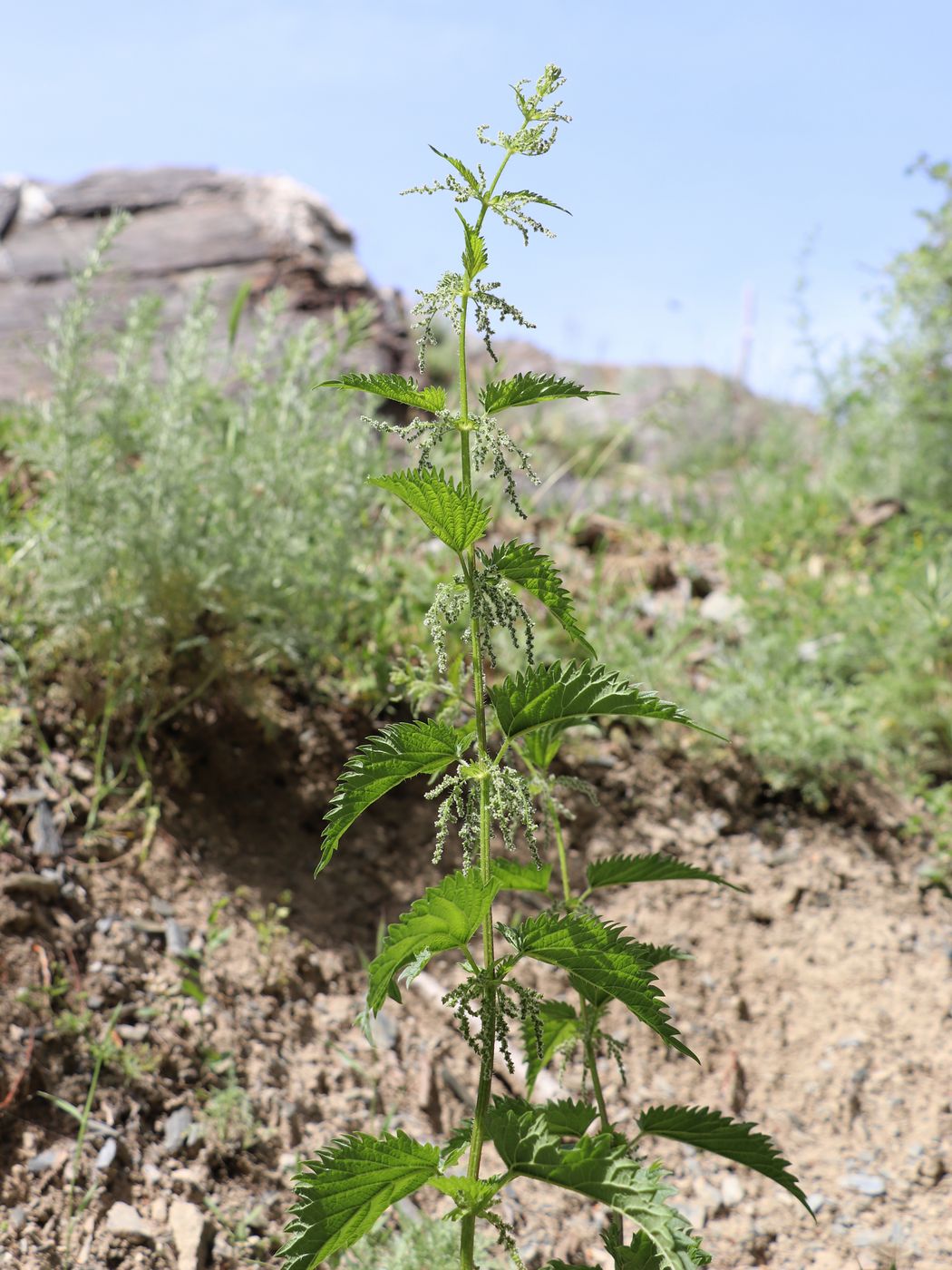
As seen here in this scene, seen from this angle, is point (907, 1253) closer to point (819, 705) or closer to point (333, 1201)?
point (333, 1201)

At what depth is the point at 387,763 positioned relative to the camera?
153cm

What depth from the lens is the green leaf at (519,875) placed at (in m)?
1.77

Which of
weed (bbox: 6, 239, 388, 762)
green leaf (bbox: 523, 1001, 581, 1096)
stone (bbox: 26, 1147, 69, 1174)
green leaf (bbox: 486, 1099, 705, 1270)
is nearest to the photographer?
green leaf (bbox: 486, 1099, 705, 1270)

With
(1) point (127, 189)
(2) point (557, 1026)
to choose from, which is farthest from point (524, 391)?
(1) point (127, 189)

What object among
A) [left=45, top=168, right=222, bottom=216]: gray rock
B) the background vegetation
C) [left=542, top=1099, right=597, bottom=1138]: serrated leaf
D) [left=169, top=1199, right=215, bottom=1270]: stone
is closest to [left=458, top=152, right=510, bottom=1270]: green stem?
[left=542, top=1099, right=597, bottom=1138]: serrated leaf

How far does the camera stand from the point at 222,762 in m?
3.64

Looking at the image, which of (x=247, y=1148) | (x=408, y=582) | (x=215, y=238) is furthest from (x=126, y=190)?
(x=247, y=1148)

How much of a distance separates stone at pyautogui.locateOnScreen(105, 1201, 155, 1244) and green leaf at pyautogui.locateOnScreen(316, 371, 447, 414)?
1.85 meters

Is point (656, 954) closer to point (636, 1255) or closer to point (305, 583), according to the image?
point (636, 1255)

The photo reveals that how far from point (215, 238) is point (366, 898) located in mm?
5904

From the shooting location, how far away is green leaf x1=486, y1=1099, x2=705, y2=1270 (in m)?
1.38

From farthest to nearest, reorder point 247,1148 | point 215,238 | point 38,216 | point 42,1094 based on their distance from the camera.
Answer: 1. point 38,216
2. point 215,238
3. point 247,1148
4. point 42,1094

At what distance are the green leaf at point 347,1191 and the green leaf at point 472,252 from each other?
1262 mm

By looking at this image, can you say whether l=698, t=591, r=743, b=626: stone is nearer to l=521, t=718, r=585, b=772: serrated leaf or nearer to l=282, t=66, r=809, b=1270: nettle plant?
l=521, t=718, r=585, b=772: serrated leaf
